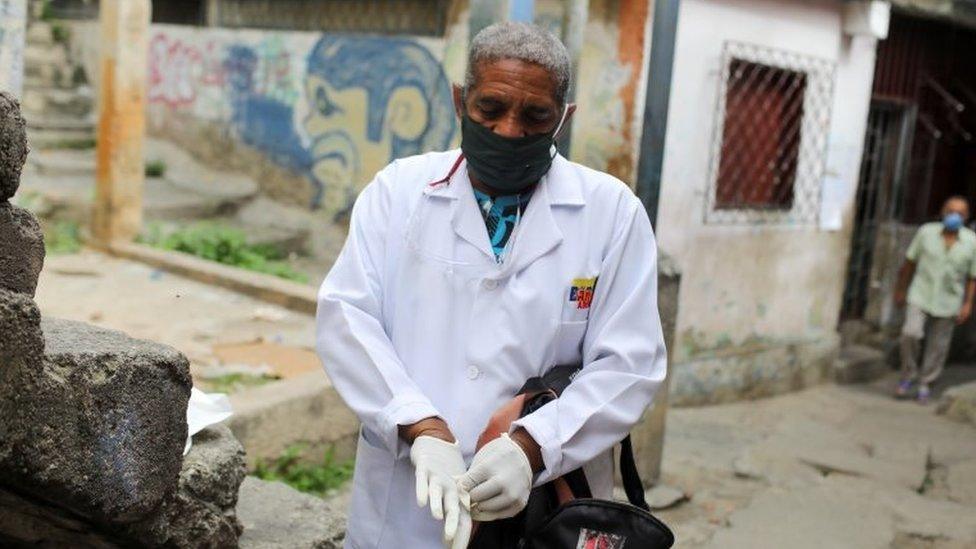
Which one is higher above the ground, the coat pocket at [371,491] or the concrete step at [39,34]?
the concrete step at [39,34]

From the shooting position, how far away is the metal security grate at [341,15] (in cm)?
1005

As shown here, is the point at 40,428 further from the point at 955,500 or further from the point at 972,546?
the point at 955,500

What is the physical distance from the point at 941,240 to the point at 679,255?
2838 millimetres

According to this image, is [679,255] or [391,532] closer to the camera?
[391,532]

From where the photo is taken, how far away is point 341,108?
34.9 feet

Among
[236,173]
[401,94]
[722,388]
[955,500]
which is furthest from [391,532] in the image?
[236,173]

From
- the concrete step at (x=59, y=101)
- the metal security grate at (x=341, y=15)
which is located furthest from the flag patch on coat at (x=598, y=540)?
the concrete step at (x=59, y=101)

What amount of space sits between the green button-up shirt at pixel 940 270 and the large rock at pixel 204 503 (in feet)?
27.1

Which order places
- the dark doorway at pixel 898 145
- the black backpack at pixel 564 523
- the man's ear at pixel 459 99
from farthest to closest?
the dark doorway at pixel 898 145 → the man's ear at pixel 459 99 → the black backpack at pixel 564 523

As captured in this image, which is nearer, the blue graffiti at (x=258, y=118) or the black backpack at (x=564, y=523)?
the black backpack at (x=564, y=523)

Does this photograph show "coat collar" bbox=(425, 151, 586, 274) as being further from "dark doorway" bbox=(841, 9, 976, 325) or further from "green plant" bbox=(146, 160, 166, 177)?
"green plant" bbox=(146, 160, 166, 177)

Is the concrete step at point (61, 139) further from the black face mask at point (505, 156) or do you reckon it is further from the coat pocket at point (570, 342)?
the coat pocket at point (570, 342)

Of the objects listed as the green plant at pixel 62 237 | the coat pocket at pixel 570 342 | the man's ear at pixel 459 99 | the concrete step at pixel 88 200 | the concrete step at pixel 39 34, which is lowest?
the green plant at pixel 62 237

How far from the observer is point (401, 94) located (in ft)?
33.1
